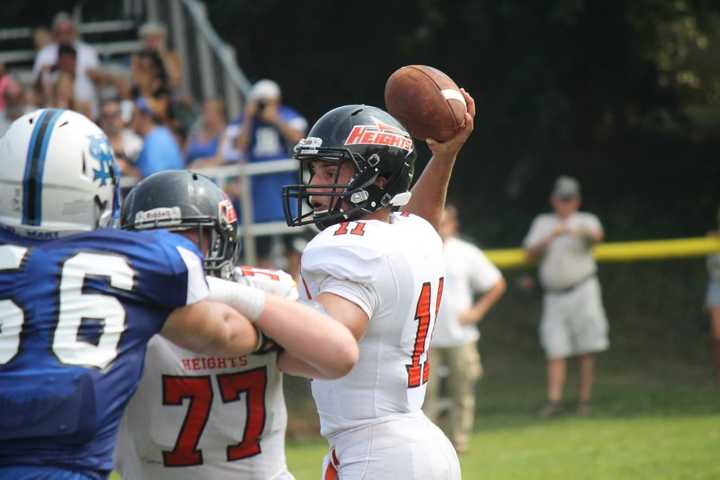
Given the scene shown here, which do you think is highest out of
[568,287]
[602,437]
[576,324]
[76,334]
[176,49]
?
[176,49]

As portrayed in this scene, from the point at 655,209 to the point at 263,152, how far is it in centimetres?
634

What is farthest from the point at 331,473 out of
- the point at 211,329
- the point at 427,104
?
the point at 427,104

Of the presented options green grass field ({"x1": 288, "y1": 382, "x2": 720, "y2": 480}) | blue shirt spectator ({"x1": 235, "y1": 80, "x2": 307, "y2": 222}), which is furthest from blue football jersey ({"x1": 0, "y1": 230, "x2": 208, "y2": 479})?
blue shirt spectator ({"x1": 235, "y1": 80, "x2": 307, "y2": 222})

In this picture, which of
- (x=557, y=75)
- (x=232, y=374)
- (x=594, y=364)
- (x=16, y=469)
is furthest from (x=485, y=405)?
(x=16, y=469)

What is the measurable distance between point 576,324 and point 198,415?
303 inches

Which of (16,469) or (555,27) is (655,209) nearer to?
(555,27)

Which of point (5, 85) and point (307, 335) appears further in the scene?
point (5, 85)

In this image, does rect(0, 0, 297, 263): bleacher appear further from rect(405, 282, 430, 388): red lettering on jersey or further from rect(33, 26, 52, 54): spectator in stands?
rect(405, 282, 430, 388): red lettering on jersey

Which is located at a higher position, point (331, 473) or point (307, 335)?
point (307, 335)

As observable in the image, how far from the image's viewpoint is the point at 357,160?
3.74 m

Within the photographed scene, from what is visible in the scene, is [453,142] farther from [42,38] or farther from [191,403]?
[42,38]

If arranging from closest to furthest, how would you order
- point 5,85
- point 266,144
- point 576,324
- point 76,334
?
point 76,334, point 266,144, point 576,324, point 5,85

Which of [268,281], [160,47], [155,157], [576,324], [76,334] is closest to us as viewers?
[76,334]

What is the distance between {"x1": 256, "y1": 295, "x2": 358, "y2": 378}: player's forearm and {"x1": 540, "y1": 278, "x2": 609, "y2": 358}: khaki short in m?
8.24
